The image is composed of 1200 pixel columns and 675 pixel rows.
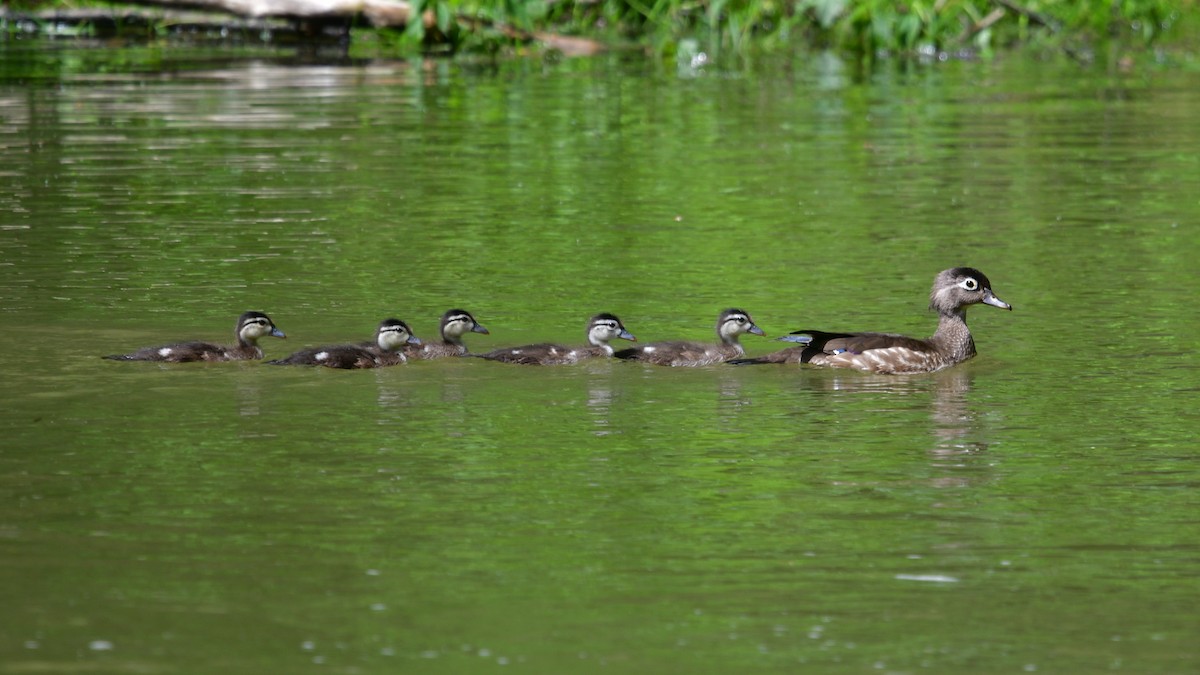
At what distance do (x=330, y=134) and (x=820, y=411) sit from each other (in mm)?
12999

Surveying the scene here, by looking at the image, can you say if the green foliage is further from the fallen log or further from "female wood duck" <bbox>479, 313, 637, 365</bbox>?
"female wood duck" <bbox>479, 313, 637, 365</bbox>

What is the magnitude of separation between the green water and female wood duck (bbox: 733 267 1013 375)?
0.54 feet

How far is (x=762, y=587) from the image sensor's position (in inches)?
275

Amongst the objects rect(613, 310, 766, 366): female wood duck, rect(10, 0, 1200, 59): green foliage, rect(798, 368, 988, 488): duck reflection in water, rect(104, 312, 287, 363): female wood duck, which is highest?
rect(10, 0, 1200, 59): green foliage

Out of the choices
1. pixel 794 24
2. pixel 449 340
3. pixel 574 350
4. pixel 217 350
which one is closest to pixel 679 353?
pixel 574 350

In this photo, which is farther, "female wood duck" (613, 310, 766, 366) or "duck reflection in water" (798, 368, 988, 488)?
"female wood duck" (613, 310, 766, 366)

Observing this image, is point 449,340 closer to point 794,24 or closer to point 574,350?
point 574,350

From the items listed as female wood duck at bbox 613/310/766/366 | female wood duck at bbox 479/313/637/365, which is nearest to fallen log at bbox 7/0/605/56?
female wood duck at bbox 479/313/637/365

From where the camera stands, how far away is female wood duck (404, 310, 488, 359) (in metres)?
11.4

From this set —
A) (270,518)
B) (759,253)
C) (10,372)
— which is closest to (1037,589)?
(270,518)

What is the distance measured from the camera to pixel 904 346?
1116cm

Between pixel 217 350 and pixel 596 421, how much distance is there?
2.44 metres

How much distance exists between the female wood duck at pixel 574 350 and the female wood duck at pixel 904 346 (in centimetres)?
72

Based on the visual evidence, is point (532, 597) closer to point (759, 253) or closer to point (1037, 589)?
point (1037, 589)
